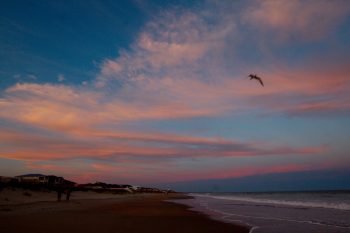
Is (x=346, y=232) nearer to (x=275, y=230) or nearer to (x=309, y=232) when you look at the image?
(x=309, y=232)

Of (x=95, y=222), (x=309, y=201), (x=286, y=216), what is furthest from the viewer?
(x=309, y=201)

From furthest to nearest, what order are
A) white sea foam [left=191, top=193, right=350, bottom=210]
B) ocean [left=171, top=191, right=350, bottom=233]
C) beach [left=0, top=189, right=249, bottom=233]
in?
white sea foam [left=191, top=193, right=350, bottom=210] < ocean [left=171, top=191, right=350, bottom=233] < beach [left=0, top=189, right=249, bottom=233]

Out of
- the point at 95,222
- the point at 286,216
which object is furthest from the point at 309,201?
the point at 95,222

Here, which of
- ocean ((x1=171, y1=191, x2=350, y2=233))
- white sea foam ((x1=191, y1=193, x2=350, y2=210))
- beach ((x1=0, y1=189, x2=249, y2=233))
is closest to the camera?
beach ((x1=0, y1=189, x2=249, y2=233))

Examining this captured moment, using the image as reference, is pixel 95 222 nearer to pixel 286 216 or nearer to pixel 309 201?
pixel 286 216

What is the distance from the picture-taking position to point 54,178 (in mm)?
90188

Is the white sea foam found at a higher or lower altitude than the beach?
higher

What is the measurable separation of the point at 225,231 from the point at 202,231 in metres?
1.10

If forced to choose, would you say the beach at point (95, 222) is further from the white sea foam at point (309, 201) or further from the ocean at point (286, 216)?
the white sea foam at point (309, 201)

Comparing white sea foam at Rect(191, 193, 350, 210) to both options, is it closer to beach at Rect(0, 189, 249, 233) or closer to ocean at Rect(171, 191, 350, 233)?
ocean at Rect(171, 191, 350, 233)

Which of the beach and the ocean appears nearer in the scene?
the beach

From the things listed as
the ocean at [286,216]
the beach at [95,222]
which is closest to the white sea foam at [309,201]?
the ocean at [286,216]

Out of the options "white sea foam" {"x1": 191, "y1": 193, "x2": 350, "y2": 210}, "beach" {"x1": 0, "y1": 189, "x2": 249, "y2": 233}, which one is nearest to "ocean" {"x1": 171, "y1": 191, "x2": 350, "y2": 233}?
"white sea foam" {"x1": 191, "y1": 193, "x2": 350, "y2": 210}

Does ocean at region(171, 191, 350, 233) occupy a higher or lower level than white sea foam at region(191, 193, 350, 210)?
lower
